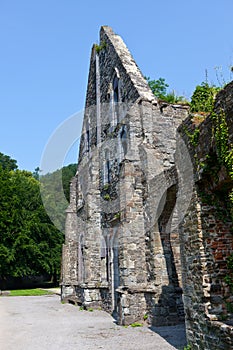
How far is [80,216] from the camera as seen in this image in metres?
20.5

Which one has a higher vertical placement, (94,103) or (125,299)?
(94,103)

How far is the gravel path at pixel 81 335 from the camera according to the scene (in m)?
8.62

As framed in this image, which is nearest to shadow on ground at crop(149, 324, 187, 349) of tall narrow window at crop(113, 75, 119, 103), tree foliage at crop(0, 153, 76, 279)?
tall narrow window at crop(113, 75, 119, 103)

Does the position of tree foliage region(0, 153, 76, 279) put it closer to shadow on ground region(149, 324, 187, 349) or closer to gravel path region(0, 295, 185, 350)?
gravel path region(0, 295, 185, 350)

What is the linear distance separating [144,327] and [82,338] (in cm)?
210

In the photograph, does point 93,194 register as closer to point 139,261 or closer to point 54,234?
point 139,261

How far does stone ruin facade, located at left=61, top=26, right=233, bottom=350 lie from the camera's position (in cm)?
714

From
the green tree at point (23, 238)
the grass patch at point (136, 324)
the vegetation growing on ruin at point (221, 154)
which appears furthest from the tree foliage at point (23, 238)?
the vegetation growing on ruin at point (221, 154)

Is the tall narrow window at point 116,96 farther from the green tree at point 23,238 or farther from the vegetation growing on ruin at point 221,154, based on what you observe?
the green tree at point 23,238

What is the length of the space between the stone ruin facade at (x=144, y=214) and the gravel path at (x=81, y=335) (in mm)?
804

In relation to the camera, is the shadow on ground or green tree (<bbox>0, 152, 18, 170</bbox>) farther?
green tree (<bbox>0, 152, 18, 170</bbox>)

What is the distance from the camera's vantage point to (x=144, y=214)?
12172 mm

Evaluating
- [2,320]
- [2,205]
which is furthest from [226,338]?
[2,205]

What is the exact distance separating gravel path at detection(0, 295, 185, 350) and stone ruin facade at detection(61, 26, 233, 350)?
80cm
